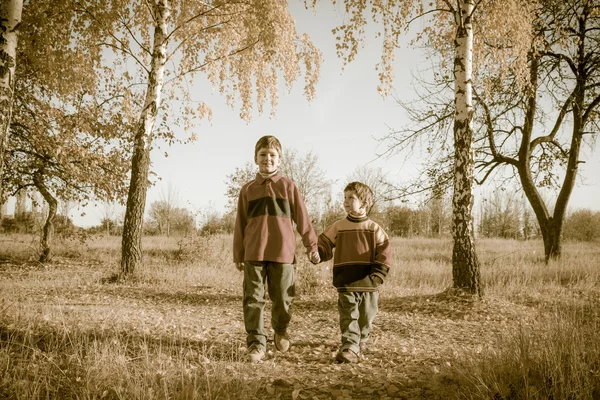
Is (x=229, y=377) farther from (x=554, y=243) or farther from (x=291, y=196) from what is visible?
(x=554, y=243)

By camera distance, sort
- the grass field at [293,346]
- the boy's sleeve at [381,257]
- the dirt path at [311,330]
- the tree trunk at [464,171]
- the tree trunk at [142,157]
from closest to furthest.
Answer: the grass field at [293,346], the dirt path at [311,330], the boy's sleeve at [381,257], the tree trunk at [464,171], the tree trunk at [142,157]

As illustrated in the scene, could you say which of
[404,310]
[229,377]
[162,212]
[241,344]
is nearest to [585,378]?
[229,377]

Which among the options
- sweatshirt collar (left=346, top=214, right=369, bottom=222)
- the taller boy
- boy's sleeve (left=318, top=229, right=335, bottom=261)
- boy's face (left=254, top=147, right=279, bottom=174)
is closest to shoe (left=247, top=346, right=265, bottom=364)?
the taller boy

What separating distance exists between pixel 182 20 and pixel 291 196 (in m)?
6.47

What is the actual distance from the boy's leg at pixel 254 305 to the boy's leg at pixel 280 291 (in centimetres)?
10

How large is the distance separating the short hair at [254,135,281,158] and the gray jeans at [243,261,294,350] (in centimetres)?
105

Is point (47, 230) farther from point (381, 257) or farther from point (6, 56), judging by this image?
point (381, 257)

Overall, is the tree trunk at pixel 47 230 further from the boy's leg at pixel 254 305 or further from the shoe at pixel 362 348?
the shoe at pixel 362 348

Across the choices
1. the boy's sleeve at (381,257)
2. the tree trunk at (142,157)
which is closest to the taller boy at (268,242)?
the boy's sleeve at (381,257)

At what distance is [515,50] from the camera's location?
7480 millimetres

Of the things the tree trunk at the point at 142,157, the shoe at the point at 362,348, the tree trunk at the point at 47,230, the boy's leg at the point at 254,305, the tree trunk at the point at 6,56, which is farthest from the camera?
the tree trunk at the point at 47,230

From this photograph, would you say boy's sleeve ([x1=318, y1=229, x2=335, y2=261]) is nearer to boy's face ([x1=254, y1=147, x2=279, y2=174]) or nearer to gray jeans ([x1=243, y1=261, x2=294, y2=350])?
gray jeans ([x1=243, y1=261, x2=294, y2=350])

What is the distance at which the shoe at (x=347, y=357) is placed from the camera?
3.21m

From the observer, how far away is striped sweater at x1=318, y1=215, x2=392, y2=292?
3.42m
